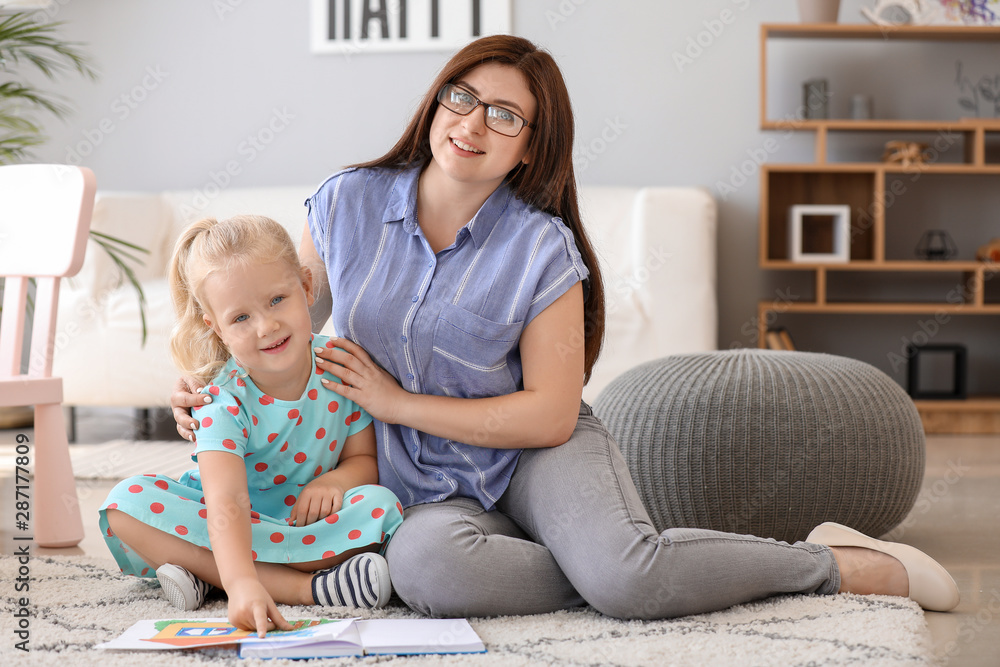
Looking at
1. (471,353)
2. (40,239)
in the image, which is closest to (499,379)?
(471,353)

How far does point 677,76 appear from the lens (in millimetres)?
3713

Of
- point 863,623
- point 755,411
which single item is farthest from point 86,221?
point 863,623

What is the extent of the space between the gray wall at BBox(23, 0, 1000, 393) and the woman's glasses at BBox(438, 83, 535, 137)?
2353 millimetres

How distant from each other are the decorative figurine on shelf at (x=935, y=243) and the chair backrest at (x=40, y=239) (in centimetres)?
298

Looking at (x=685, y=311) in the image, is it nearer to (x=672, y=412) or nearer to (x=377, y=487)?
(x=672, y=412)

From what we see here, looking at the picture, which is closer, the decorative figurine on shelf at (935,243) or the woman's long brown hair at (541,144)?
the woman's long brown hair at (541,144)

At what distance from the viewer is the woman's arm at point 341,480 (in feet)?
4.28

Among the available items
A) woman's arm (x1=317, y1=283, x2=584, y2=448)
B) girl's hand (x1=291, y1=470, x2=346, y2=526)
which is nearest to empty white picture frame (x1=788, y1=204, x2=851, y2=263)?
woman's arm (x1=317, y1=283, x2=584, y2=448)

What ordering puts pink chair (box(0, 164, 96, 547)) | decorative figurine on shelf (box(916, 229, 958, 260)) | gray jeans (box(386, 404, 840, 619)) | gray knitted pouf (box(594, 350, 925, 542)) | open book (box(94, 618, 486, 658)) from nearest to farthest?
open book (box(94, 618, 486, 658)) → gray jeans (box(386, 404, 840, 619)) → gray knitted pouf (box(594, 350, 925, 542)) → pink chair (box(0, 164, 96, 547)) → decorative figurine on shelf (box(916, 229, 958, 260))

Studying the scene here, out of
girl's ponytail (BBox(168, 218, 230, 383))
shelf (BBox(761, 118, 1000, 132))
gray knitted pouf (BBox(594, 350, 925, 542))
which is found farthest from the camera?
shelf (BBox(761, 118, 1000, 132))

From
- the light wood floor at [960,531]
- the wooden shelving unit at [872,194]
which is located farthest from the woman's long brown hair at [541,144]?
the wooden shelving unit at [872,194]

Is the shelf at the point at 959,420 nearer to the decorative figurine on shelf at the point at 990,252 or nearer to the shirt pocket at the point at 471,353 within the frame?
the decorative figurine on shelf at the point at 990,252

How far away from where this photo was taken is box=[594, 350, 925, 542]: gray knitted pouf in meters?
1.60

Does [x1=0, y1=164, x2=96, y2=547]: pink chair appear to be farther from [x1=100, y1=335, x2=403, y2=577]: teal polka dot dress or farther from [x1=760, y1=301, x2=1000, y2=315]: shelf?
[x1=760, y1=301, x2=1000, y2=315]: shelf
